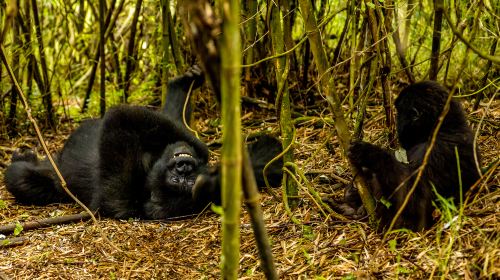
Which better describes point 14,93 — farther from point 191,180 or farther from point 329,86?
point 329,86

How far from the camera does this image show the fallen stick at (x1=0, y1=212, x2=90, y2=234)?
3.92 m

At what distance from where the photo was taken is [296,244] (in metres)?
3.24

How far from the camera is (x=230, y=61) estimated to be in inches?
62.1

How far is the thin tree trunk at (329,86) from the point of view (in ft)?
9.73

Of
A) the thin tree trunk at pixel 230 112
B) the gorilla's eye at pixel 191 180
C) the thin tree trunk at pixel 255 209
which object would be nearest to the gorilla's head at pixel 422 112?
the gorilla's eye at pixel 191 180

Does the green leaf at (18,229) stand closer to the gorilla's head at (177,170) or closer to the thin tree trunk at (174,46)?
the gorilla's head at (177,170)

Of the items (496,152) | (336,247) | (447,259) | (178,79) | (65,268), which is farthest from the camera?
(178,79)

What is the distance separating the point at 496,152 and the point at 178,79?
2470 millimetres

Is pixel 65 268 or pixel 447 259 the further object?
pixel 65 268

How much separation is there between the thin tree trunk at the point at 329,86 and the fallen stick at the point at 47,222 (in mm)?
2014

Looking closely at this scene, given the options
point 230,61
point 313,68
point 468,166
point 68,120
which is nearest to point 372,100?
point 313,68

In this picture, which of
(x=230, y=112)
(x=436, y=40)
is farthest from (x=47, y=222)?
(x=436, y=40)

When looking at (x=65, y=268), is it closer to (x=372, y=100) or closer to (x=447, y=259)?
(x=447, y=259)

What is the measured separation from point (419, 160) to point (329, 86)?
71cm
